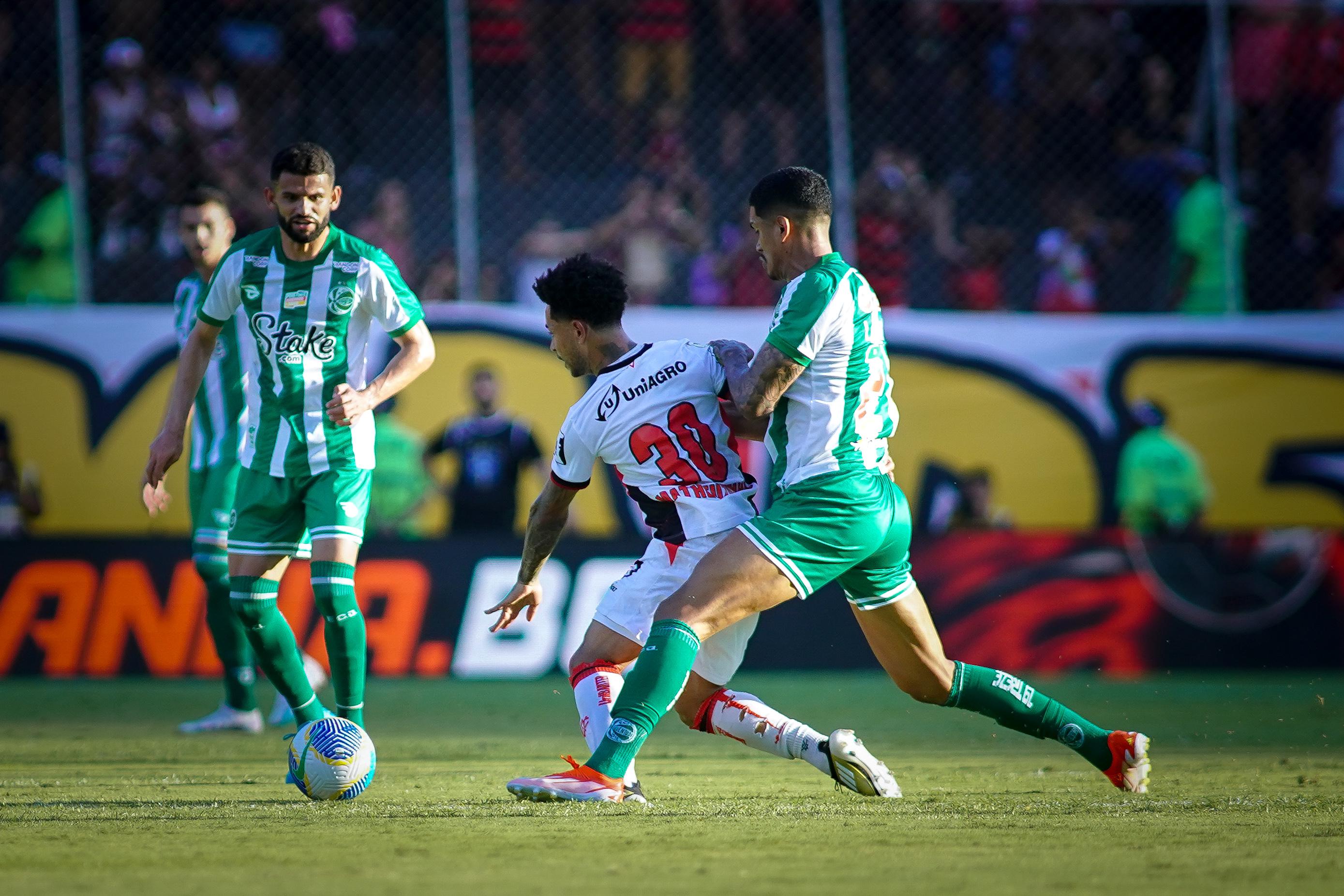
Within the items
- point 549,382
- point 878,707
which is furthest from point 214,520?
point 549,382

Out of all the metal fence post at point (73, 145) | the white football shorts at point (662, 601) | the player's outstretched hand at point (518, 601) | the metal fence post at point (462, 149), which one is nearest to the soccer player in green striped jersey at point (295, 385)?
the player's outstretched hand at point (518, 601)

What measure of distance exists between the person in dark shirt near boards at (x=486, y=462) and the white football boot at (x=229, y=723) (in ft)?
13.5

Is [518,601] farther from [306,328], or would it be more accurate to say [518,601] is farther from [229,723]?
[229,723]

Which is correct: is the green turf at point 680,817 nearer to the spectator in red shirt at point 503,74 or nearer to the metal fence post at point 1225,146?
the metal fence post at point 1225,146

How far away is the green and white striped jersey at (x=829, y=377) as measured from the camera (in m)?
4.68

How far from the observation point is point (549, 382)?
40.3 feet

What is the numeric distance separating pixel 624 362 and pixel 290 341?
5.38ft

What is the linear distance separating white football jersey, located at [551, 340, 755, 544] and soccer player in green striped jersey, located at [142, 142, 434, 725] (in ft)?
3.73

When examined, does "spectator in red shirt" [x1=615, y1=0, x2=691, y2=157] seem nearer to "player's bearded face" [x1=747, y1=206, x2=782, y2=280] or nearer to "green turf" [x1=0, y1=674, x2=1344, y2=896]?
"green turf" [x1=0, y1=674, x2=1344, y2=896]

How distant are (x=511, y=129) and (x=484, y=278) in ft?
4.36

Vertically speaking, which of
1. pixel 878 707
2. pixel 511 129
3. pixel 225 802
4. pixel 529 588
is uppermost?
pixel 511 129

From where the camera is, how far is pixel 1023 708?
5.14 m

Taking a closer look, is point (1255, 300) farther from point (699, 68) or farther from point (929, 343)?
point (699, 68)

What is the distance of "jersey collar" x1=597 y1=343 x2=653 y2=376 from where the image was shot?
502 cm
